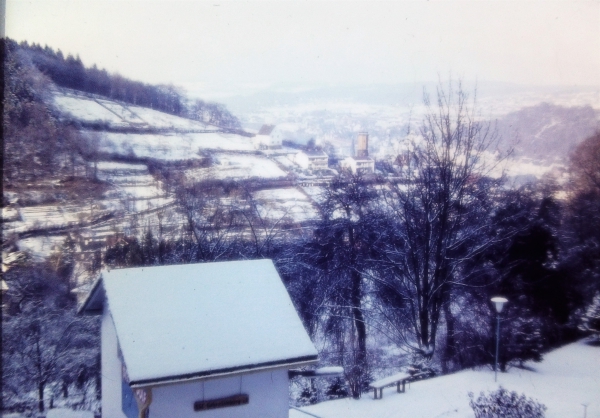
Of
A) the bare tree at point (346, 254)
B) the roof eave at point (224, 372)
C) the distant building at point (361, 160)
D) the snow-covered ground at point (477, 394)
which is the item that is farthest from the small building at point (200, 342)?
the distant building at point (361, 160)

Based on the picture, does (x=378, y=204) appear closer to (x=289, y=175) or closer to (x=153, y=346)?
(x=289, y=175)

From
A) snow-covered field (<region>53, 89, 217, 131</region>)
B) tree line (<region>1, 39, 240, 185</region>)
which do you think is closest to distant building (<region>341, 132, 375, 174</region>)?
tree line (<region>1, 39, 240, 185</region>)

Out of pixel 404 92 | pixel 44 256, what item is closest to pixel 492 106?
pixel 404 92

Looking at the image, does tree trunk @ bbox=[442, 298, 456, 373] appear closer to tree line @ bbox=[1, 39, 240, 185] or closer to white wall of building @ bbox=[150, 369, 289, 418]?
white wall of building @ bbox=[150, 369, 289, 418]

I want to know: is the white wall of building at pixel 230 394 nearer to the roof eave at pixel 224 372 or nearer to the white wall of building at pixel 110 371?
the roof eave at pixel 224 372

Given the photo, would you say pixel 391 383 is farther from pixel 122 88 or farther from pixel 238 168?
pixel 122 88

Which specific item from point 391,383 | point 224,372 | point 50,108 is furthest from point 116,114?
point 224,372
